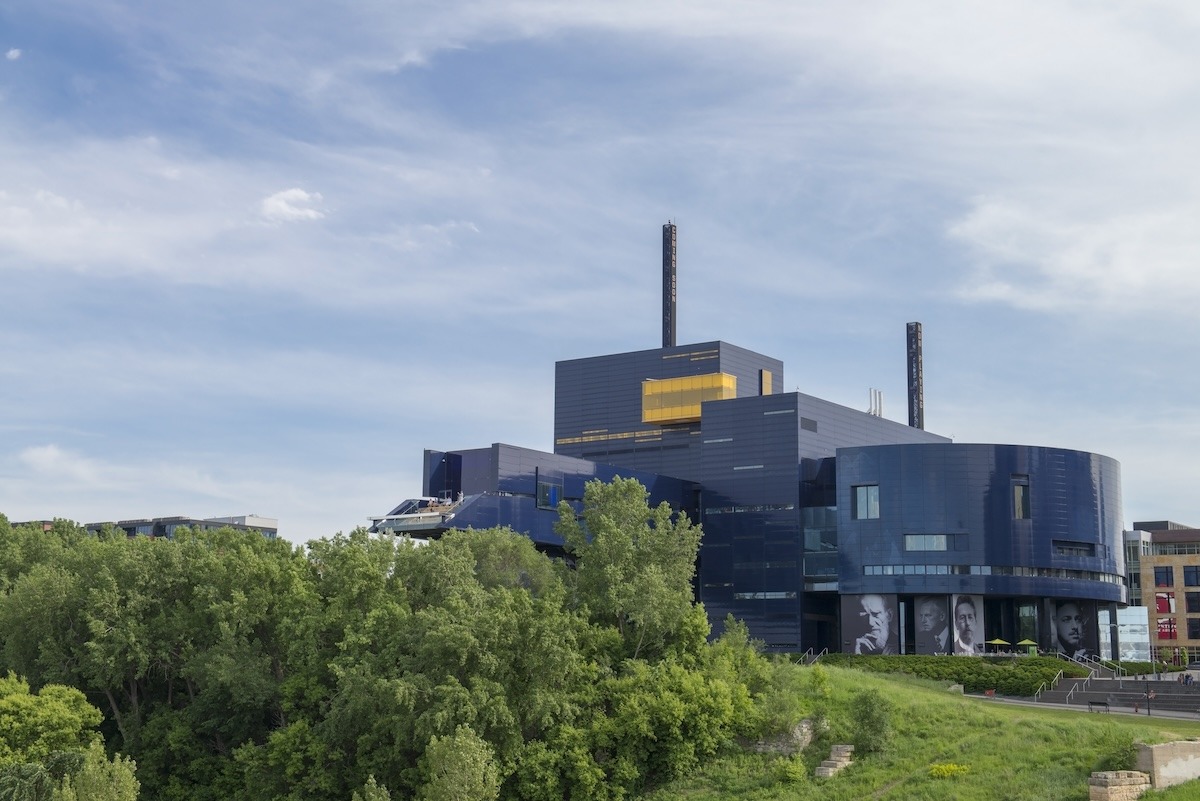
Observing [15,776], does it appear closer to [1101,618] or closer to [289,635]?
[289,635]

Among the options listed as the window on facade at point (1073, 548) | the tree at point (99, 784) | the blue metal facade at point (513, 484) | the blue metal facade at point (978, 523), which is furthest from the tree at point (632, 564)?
the window on facade at point (1073, 548)

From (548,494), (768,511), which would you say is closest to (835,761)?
(548,494)

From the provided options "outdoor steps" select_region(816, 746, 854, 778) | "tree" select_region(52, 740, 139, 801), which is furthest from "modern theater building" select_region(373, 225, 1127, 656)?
"outdoor steps" select_region(816, 746, 854, 778)

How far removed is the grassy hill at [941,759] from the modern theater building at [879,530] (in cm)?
7300

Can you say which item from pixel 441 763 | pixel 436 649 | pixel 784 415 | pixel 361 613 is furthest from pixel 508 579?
pixel 784 415

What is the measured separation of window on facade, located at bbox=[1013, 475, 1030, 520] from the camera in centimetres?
14975

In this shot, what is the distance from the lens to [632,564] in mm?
77938

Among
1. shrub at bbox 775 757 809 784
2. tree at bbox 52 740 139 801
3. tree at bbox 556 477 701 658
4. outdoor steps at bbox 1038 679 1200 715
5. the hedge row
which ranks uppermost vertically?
tree at bbox 556 477 701 658

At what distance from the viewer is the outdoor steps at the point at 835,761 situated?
66750 mm

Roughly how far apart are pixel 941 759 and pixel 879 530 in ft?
287

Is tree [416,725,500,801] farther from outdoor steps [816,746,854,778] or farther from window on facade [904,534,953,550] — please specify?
window on facade [904,534,953,550]

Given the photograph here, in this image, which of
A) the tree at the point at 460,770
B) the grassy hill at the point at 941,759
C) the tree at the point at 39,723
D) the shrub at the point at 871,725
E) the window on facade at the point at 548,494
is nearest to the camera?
the grassy hill at the point at 941,759

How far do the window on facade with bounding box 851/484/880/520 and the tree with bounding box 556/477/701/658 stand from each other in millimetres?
74167

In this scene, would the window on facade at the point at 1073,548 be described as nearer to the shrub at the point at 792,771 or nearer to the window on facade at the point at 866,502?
the window on facade at the point at 866,502
